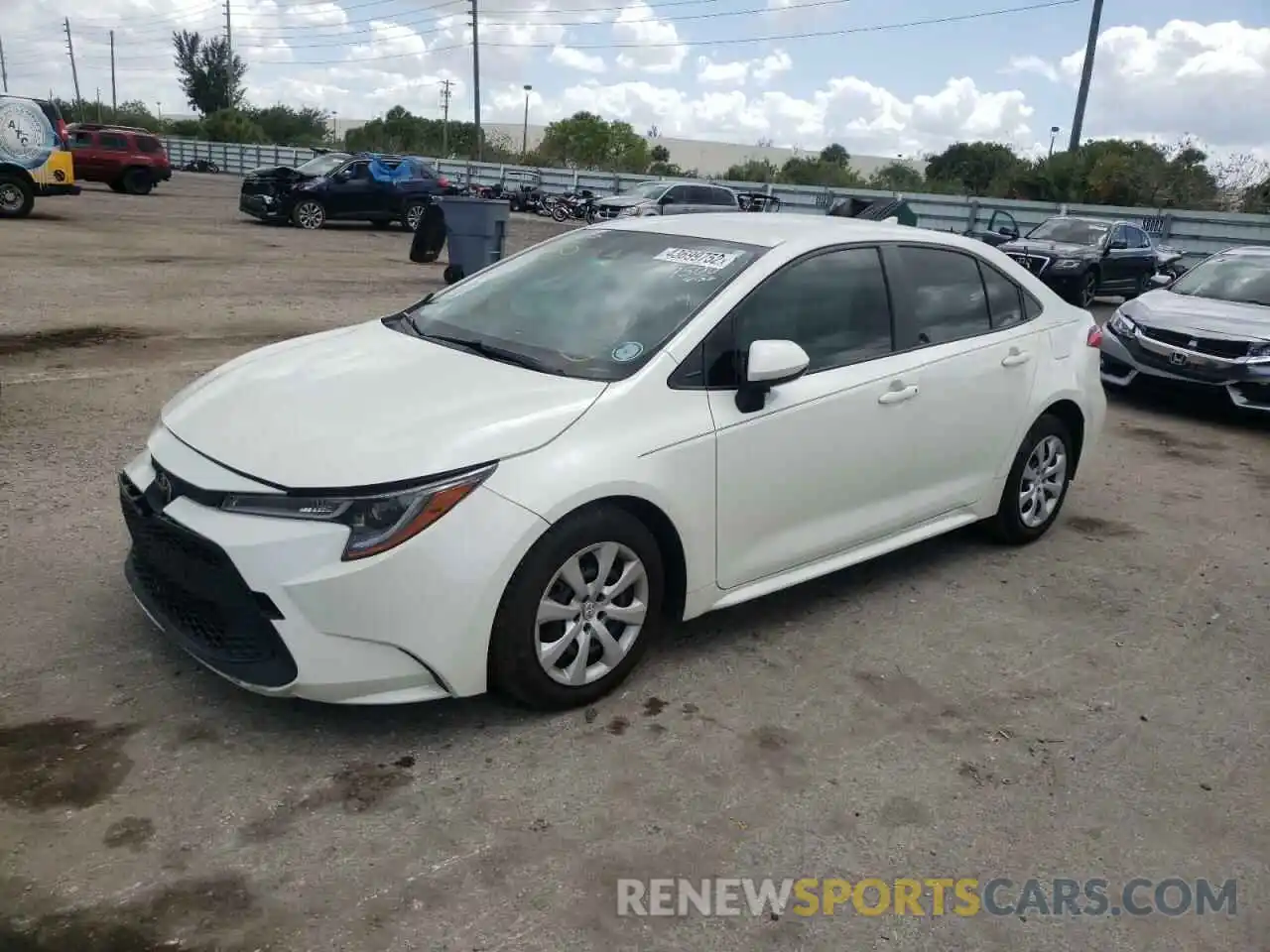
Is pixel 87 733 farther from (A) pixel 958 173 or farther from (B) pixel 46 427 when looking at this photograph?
(A) pixel 958 173

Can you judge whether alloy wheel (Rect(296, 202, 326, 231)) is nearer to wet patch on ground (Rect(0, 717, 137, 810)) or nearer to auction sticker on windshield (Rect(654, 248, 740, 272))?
auction sticker on windshield (Rect(654, 248, 740, 272))

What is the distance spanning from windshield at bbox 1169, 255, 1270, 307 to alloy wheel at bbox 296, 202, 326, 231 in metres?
18.3

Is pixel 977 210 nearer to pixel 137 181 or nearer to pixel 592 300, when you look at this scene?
pixel 137 181

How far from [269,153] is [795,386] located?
57.0m

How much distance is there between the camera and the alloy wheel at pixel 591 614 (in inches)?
136

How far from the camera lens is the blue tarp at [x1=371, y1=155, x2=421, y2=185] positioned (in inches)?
946

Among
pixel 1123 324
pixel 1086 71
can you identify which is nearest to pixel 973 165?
pixel 1086 71

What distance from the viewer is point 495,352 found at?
397 cm

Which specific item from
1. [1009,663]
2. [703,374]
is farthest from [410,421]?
[1009,663]

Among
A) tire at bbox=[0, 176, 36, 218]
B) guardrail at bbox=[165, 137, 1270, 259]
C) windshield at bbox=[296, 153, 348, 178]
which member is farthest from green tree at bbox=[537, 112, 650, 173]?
tire at bbox=[0, 176, 36, 218]

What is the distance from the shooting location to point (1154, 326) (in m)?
9.14

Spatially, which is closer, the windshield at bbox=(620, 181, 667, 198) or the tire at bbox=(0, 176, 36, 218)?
the tire at bbox=(0, 176, 36, 218)

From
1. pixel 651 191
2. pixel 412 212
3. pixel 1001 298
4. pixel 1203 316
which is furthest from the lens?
pixel 651 191

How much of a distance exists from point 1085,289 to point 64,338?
1426cm
